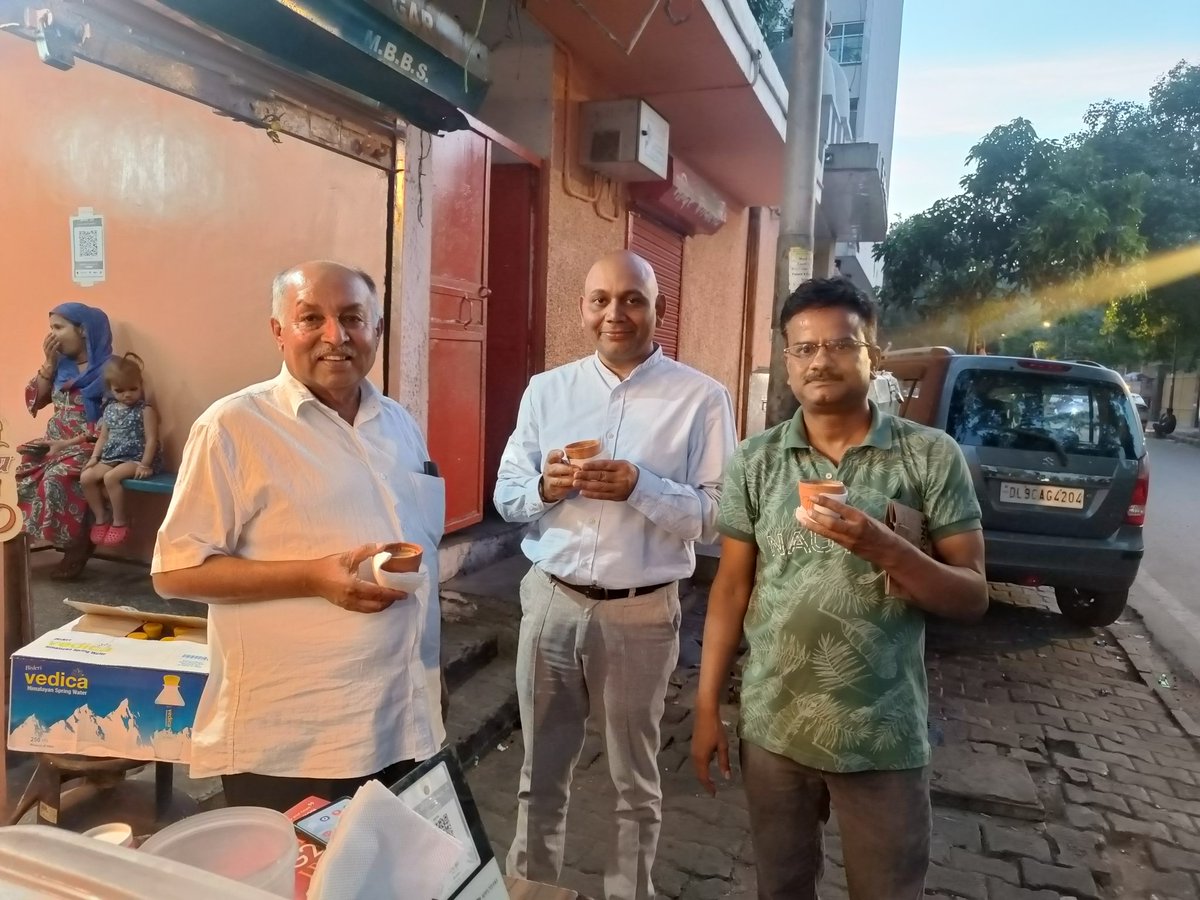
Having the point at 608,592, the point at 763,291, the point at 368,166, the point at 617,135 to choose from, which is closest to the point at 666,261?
the point at 617,135

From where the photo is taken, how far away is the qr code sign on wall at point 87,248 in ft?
17.1

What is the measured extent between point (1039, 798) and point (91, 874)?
13.2 feet

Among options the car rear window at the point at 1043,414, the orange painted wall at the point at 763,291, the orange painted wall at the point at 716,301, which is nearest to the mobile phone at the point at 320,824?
the car rear window at the point at 1043,414

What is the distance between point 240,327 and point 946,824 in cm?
460

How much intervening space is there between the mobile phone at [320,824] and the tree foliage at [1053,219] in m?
16.5

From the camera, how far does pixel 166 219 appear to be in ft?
16.4

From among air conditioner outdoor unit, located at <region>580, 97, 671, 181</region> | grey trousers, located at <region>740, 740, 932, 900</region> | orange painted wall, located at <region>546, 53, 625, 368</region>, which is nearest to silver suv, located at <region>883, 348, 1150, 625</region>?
orange painted wall, located at <region>546, 53, 625, 368</region>

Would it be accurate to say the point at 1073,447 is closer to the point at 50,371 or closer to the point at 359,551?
the point at 359,551

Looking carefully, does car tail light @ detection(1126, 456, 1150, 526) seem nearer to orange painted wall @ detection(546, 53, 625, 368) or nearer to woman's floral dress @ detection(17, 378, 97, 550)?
orange painted wall @ detection(546, 53, 625, 368)

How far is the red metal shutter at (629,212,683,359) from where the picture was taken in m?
8.66

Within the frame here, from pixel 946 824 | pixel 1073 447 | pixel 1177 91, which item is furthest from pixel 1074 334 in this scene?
pixel 946 824

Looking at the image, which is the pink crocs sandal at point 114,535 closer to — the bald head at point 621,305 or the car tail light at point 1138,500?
the bald head at point 621,305

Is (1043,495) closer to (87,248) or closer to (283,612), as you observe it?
(283,612)

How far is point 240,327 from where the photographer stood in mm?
4895
